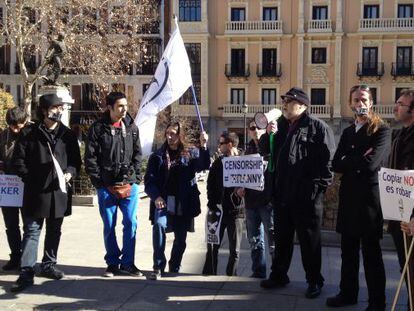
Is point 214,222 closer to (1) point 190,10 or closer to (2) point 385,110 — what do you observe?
(2) point 385,110

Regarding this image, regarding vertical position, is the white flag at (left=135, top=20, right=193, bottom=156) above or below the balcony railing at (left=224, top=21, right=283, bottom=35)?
below

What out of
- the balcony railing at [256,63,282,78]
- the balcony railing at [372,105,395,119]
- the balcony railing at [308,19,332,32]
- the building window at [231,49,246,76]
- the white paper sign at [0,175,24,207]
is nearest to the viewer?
the white paper sign at [0,175,24,207]

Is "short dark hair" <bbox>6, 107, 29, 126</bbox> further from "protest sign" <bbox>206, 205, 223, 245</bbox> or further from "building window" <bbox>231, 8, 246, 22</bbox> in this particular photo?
"building window" <bbox>231, 8, 246, 22</bbox>

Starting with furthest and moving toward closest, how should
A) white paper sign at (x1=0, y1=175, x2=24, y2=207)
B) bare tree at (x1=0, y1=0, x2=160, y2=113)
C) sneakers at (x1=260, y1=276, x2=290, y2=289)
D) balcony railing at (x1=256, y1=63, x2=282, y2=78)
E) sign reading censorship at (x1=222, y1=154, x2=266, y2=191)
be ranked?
balcony railing at (x1=256, y1=63, x2=282, y2=78) < bare tree at (x1=0, y1=0, x2=160, y2=113) < sign reading censorship at (x1=222, y1=154, x2=266, y2=191) < white paper sign at (x1=0, y1=175, x2=24, y2=207) < sneakers at (x1=260, y1=276, x2=290, y2=289)

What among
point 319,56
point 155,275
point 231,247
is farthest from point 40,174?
point 319,56

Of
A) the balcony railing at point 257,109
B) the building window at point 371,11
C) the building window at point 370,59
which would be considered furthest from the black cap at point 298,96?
the building window at point 371,11

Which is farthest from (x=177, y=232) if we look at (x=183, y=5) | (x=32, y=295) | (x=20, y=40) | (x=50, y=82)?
(x=183, y=5)

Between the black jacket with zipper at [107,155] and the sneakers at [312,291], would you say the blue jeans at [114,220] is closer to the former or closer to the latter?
the black jacket with zipper at [107,155]

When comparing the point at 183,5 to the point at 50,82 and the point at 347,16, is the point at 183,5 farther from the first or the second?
the point at 50,82

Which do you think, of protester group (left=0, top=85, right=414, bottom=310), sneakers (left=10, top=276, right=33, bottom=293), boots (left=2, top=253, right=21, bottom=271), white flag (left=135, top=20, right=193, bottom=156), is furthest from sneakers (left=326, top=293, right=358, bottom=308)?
boots (left=2, top=253, right=21, bottom=271)

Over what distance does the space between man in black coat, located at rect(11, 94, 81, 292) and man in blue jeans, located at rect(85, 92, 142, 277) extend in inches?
13.1

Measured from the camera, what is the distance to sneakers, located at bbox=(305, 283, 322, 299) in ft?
16.3

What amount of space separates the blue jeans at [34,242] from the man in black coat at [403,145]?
3.41 meters

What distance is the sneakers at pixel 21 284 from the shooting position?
5145mm
